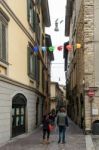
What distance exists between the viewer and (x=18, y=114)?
82.6 feet

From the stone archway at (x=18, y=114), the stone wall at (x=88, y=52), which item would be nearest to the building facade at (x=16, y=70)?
the stone archway at (x=18, y=114)

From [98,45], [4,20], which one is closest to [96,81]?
[98,45]

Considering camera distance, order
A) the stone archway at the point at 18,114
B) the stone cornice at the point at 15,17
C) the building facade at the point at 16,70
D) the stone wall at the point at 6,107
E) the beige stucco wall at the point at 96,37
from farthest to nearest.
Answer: the beige stucco wall at the point at 96,37, the stone archway at the point at 18,114, the building facade at the point at 16,70, the stone cornice at the point at 15,17, the stone wall at the point at 6,107

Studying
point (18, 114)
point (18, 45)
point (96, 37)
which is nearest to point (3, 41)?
point (18, 45)

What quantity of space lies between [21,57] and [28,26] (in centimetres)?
399

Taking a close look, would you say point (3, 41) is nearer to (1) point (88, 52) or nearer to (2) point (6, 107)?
(2) point (6, 107)

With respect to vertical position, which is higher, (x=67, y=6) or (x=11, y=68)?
(x=67, y=6)

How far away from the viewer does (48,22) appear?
4950 centimetres

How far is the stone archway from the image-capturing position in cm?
2369

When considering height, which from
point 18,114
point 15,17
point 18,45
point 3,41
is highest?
point 15,17

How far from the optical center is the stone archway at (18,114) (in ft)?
77.7

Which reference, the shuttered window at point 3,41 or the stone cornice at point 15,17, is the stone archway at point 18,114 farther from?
the stone cornice at point 15,17

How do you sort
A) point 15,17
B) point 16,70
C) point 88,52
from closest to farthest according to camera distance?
point 15,17 < point 16,70 < point 88,52

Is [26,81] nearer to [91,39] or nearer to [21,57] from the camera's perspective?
[21,57]
